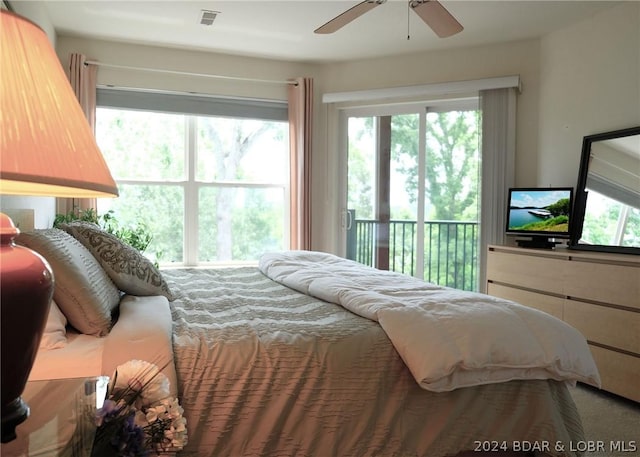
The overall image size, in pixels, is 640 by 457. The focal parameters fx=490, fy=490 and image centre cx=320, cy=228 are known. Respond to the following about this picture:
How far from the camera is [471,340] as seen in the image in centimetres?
164

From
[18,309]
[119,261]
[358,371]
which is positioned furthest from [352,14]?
[18,309]

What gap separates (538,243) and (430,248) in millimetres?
1197

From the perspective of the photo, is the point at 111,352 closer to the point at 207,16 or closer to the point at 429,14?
the point at 429,14

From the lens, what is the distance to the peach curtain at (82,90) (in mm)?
4023

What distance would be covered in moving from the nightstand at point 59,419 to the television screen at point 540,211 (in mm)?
3236

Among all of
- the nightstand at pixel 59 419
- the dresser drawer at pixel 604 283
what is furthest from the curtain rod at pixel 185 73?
the nightstand at pixel 59 419

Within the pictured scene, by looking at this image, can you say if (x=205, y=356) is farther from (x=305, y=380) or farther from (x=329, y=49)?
(x=329, y=49)

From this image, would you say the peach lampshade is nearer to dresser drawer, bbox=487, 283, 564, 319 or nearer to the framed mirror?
dresser drawer, bbox=487, 283, 564, 319

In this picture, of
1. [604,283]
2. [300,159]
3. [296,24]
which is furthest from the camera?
[300,159]

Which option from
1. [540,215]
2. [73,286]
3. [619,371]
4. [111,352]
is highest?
[540,215]

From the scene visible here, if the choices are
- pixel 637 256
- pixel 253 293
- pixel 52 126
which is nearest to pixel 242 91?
pixel 253 293

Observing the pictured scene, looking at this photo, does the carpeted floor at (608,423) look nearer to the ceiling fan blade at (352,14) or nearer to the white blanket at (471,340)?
the white blanket at (471,340)

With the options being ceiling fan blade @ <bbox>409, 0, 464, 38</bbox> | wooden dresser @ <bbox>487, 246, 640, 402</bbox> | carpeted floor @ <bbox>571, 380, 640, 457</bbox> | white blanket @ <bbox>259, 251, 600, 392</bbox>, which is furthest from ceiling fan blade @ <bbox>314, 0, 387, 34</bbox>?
carpeted floor @ <bbox>571, 380, 640, 457</bbox>

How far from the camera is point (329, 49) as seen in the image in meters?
4.35
